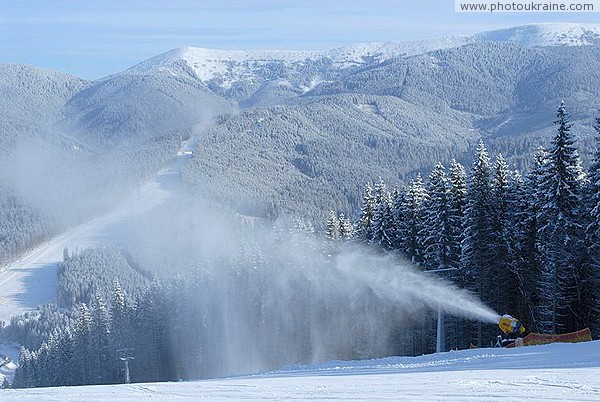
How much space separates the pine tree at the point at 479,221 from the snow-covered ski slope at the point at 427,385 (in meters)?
16.1

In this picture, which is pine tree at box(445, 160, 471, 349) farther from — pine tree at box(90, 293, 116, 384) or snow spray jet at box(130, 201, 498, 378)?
pine tree at box(90, 293, 116, 384)

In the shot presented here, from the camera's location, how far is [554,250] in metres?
36.8

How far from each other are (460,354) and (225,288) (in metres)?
55.9

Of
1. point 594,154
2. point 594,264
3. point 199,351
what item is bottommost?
point 199,351

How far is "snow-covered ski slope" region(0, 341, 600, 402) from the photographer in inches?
657

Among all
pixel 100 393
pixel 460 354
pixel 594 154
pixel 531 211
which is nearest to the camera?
pixel 100 393

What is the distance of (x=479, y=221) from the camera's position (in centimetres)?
4084

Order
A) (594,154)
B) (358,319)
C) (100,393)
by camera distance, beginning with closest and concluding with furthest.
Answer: (100,393) → (594,154) → (358,319)

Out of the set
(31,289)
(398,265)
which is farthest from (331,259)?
(31,289)

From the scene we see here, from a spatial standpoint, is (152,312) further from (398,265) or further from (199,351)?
(398,265)

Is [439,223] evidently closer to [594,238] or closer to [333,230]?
[594,238]

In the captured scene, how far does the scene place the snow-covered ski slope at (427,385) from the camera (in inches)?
657

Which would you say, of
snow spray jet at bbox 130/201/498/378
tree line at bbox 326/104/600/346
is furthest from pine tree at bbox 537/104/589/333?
snow spray jet at bbox 130/201/498/378

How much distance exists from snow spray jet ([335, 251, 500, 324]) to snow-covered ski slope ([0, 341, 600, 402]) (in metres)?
16.8
